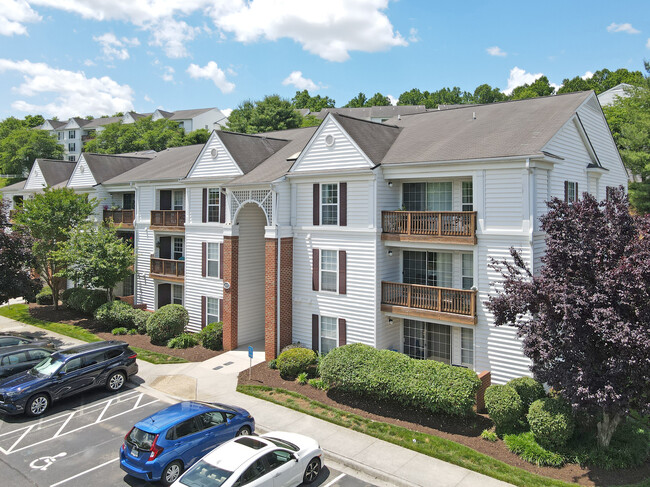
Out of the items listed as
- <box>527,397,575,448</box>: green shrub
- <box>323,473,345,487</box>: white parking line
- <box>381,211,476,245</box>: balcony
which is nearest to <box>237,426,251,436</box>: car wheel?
<box>323,473,345,487</box>: white parking line

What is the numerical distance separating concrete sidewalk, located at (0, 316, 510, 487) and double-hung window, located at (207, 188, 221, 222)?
731 cm

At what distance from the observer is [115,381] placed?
18656mm

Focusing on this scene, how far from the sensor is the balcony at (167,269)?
27953 millimetres

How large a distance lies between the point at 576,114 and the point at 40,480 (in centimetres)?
2232

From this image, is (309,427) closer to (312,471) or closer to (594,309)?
(312,471)

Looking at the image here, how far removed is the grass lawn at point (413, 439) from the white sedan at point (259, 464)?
3.18 m

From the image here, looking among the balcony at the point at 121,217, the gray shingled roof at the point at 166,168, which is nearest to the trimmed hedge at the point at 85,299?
the balcony at the point at 121,217

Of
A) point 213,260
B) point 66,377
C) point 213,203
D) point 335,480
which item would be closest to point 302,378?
point 335,480

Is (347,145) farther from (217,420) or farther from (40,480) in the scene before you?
A: (40,480)

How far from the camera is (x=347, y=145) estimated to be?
66.8ft

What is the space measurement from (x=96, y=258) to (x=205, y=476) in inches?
822

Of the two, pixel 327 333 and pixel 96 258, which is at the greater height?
pixel 96 258

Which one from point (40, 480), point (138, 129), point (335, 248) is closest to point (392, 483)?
point (40, 480)

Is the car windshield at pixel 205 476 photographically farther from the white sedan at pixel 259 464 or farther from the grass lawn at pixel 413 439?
the grass lawn at pixel 413 439
